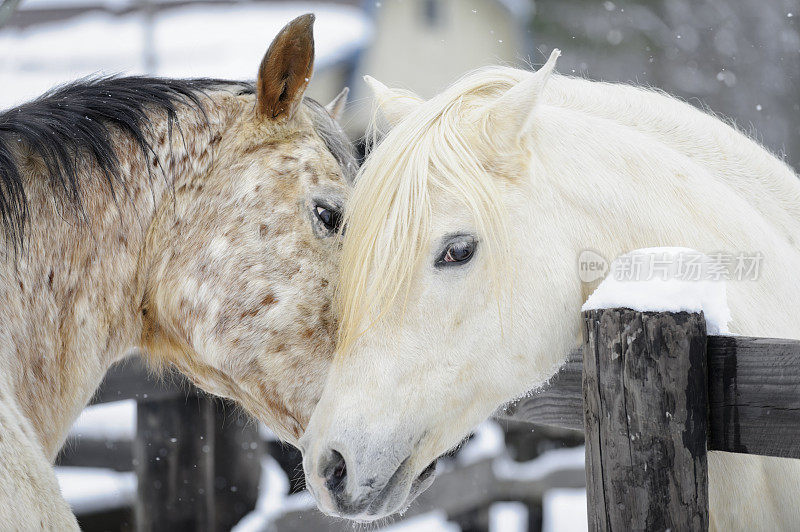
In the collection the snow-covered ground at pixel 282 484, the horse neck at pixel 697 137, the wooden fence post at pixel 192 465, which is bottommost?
the snow-covered ground at pixel 282 484

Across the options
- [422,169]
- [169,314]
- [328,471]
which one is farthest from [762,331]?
[169,314]

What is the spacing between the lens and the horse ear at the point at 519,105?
157 cm

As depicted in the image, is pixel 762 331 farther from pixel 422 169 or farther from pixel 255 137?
pixel 255 137

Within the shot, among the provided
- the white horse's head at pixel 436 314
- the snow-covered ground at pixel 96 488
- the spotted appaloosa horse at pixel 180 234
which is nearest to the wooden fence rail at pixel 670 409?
the white horse's head at pixel 436 314

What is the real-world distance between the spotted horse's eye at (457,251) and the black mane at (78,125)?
0.92 meters

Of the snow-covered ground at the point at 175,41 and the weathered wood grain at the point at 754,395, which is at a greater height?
the snow-covered ground at the point at 175,41

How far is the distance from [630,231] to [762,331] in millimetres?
412

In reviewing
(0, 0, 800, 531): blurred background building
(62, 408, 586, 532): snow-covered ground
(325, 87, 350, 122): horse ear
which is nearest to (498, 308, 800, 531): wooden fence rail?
(325, 87, 350, 122): horse ear

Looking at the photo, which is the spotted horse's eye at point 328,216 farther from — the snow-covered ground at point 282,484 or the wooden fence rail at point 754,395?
the snow-covered ground at point 282,484

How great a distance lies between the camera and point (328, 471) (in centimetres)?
157

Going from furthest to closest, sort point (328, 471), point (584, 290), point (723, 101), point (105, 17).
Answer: point (105, 17) → point (723, 101) → point (584, 290) → point (328, 471)

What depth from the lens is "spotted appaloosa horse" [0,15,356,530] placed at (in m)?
1.79

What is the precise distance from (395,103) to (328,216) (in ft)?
1.39

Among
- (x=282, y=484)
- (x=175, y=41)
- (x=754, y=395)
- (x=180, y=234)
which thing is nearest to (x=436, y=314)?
(x=754, y=395)
